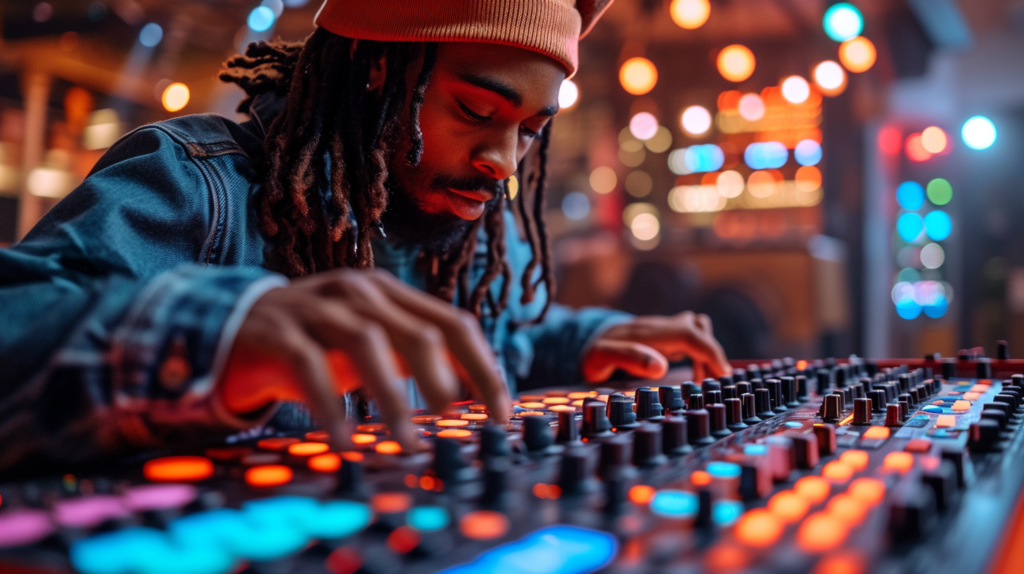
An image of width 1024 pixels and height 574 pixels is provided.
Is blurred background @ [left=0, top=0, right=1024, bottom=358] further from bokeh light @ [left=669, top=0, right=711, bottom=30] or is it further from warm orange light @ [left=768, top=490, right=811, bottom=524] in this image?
warm orange light @ [left=768, top=490, right=811, bottom=524]

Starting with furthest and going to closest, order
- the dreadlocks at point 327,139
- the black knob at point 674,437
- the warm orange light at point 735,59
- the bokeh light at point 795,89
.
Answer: the bokeh light at point 795,89
the warm orange light at point 735,59
the dreadlocks at point 327,139
the black knob at point 674,437

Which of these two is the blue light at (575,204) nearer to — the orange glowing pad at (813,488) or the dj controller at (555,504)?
the dj controller at (555,504)

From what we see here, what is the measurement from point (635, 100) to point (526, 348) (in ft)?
19.2

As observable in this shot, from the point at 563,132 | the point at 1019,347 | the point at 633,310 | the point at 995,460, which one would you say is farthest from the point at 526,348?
the point at 563,132

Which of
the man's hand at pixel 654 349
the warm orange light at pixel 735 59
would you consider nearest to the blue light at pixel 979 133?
the warm orange light at pixel 735 59

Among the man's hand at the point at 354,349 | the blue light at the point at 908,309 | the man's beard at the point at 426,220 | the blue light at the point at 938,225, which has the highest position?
the blue light at the point at 938,225

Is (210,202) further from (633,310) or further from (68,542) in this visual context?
(633,310)

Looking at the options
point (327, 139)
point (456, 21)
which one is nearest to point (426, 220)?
point (327, 139)

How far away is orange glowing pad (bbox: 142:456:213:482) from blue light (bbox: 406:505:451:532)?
0.64 ft

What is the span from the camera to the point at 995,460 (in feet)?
1.77

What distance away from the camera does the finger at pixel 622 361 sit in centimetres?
125

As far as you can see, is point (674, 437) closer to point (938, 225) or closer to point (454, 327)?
point (454, 327)

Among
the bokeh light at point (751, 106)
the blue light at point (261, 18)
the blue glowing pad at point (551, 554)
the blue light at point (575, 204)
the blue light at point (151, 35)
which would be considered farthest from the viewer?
the blue light at point (575, 204)

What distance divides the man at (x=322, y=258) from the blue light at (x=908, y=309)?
20.6 feet
